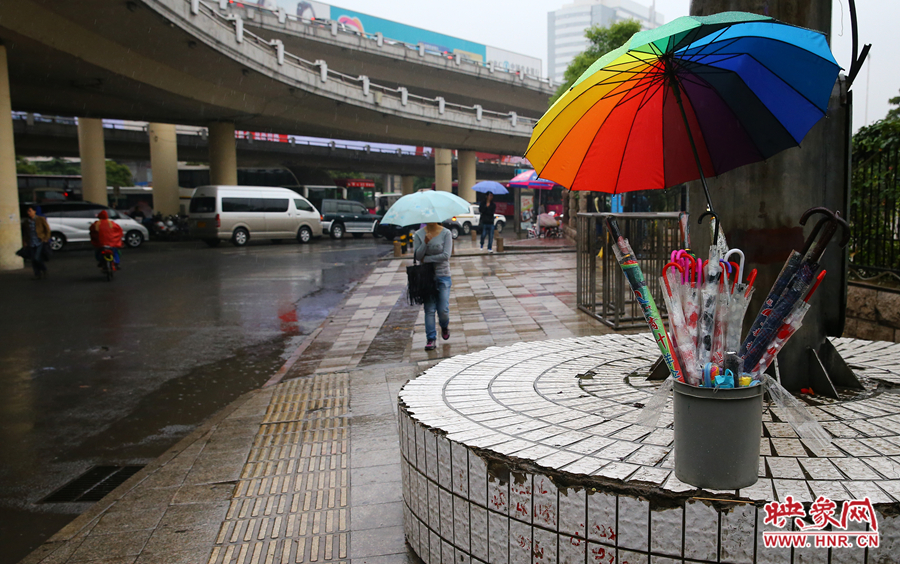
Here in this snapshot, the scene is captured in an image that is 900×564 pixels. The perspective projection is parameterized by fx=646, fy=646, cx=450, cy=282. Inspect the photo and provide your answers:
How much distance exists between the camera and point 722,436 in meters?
1.92

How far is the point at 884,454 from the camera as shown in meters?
2.15

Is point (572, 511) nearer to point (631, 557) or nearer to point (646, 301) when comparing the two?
point (631, 557)

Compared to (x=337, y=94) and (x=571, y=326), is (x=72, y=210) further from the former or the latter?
(x=571, y=326)

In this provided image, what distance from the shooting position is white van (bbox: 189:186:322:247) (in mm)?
25500

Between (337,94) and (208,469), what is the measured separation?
2640 cm

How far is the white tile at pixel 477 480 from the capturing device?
226cm

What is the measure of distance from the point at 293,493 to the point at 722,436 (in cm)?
247

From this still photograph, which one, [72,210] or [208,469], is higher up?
A: [72,210]

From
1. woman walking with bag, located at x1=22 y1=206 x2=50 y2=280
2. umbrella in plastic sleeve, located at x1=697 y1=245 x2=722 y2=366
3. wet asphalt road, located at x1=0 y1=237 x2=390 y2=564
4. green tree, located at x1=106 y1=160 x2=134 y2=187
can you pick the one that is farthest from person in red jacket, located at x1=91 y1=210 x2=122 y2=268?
green tree, located at x1=106 y1=160 x2=134 y2=187

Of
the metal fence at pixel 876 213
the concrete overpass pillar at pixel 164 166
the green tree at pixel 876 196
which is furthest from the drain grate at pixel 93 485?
the concrete overpass pillar at pixel 164 166

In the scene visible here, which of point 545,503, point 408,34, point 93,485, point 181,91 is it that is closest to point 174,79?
point 181,91

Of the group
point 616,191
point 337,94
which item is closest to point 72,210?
point 337,94

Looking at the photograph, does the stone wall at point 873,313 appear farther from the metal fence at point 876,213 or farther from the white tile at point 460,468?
the white tile at point 460,468

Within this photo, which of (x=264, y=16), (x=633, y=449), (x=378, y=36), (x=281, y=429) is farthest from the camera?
(x=378, y=36)
